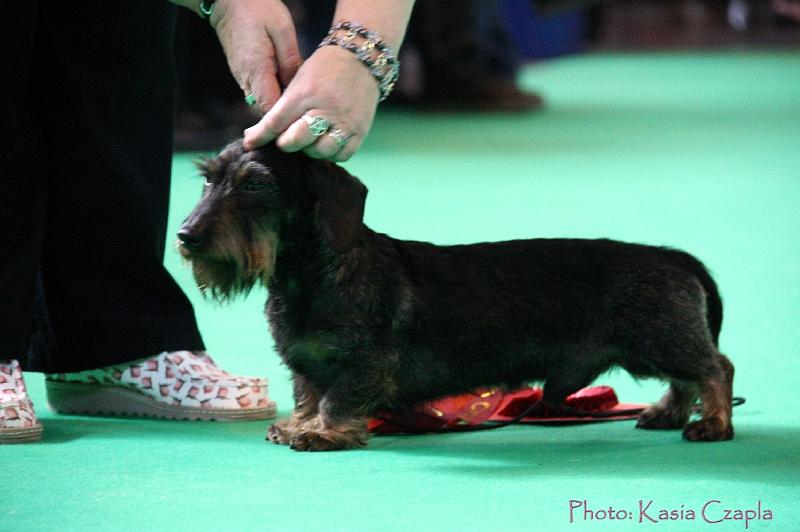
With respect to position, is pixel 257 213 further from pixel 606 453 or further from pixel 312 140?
pixel 606 453

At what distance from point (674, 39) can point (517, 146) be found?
11467 mm

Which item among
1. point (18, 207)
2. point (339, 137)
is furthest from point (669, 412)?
point (18, 207)

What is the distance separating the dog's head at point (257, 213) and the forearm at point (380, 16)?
0.29 m

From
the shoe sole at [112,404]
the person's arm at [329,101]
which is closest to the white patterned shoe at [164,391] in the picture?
the shoe sole at [112,404]

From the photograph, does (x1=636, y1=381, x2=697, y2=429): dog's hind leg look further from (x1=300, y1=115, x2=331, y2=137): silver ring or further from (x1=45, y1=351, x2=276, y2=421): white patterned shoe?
(x1=300, y1=115, x2=331, y2=137): silver ring

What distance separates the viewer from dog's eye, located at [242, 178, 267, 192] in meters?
2.59

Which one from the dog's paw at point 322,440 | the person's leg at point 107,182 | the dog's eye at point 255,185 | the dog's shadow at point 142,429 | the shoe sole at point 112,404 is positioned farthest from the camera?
the shoe sole at point 112,404

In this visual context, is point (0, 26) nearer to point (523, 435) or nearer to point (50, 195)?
point (50, 195)

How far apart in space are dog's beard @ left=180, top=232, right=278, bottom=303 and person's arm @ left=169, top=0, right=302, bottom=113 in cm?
29

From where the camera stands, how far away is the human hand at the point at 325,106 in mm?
2471

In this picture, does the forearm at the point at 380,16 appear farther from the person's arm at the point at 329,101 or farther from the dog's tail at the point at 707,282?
the dog's tail at the point at 707,282

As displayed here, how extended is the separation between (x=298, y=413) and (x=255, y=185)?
56 cm

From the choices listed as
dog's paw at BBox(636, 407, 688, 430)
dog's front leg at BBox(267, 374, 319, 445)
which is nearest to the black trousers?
dog's front leg at BBox(267, 374, 319, 445)

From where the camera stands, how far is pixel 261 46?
2.62m
